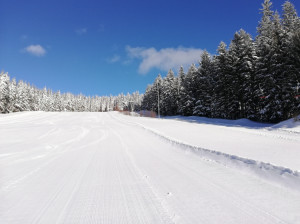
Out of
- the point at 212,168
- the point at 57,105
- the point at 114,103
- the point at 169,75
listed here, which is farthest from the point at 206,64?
the point at 114,103

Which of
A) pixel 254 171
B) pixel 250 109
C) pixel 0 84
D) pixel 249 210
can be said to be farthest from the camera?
pixel 0 84

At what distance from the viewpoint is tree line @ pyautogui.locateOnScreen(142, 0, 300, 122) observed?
1894 centimetres

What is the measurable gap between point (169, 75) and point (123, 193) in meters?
51.3

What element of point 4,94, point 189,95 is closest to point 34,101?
point 4,94

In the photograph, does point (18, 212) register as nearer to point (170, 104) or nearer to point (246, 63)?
point (246, 63)

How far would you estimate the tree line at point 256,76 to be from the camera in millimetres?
18938

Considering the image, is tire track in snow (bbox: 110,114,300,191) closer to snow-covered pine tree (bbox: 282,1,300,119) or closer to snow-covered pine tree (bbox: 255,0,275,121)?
snow-covered pine tree (bbox: 282,1,300,119)

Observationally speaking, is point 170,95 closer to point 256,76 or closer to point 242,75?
point 242,75

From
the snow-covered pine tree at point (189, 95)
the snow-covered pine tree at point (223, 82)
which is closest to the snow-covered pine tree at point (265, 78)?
the snow-covered pine tree at point (223, 82)

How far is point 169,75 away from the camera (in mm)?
52688

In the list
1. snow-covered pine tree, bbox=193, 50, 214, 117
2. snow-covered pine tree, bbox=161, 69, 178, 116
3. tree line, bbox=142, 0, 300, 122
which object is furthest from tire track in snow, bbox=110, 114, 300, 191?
snow-covered pine tree, bbox=161, 69, 178, 116

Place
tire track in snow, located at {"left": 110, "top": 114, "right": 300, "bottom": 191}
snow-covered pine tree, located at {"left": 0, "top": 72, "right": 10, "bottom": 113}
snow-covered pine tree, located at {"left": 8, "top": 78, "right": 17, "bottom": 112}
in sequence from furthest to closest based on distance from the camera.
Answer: snow-covered pine tree, located at {"left": 8, "top": 78, "right": 17, "bottom": 112} < snow-covered pine tree, located at {"left": 0, "top": 72, "right": 10, "bottom": 113} < tire track in snow, located at {"left": 110, "top": 114, "right": 300, "bottom": 191}

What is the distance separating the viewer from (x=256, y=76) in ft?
73.2

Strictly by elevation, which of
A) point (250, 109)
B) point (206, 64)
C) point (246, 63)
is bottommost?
point (250, 109)
